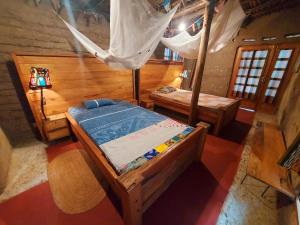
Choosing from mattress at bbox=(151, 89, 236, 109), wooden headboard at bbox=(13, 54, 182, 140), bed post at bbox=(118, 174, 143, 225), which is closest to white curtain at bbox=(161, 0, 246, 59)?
mattress at bbox=(151, 89, 236, 109)

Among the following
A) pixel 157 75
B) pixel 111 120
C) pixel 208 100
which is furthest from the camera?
pixel 157 75

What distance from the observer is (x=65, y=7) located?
2.57 metres

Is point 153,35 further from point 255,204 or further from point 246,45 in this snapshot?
point 246,45

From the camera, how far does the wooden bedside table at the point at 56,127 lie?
7.26 ft

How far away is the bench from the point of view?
132cm

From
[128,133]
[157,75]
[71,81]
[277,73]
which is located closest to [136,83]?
[157,75]

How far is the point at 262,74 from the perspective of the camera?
408 cm

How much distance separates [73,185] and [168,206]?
1187mm

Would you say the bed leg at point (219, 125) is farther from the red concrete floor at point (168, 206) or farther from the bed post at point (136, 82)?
the bed post at point (136, 82)

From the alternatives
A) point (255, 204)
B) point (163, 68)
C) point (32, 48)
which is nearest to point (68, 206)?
point (255, 204)

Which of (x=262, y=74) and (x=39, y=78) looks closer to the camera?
(x=39, y=78)

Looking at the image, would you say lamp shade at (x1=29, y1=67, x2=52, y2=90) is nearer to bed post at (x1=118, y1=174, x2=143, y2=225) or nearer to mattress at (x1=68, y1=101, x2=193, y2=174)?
mattress at (x1=68, y1=101, x2=193, y2=174)

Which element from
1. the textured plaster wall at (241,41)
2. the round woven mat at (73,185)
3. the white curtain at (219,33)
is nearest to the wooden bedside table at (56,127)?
the round woven mat at (73,185)

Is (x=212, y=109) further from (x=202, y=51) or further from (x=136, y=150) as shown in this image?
(x=136, y=150)
